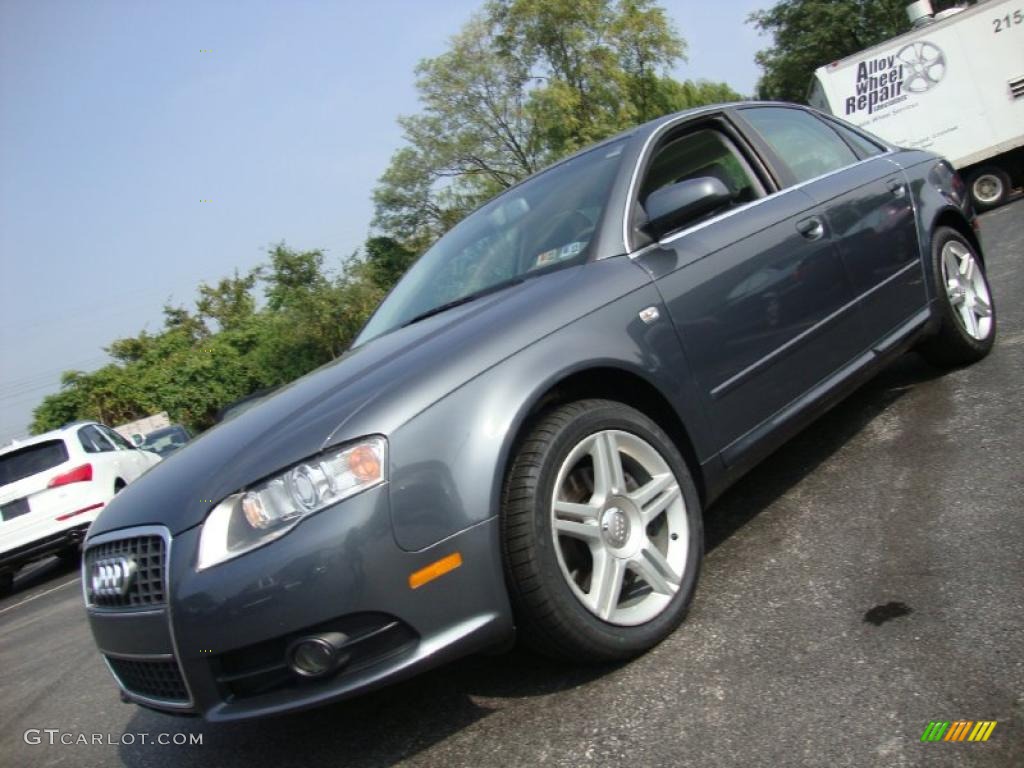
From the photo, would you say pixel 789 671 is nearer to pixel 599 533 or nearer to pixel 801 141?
pixel 599 533

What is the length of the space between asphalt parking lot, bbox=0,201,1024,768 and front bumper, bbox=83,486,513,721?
1.19 ft

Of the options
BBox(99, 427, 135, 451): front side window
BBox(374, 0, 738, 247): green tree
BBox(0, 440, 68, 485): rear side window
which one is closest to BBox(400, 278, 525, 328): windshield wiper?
BBox(0, 440, 68, 485): rear side window

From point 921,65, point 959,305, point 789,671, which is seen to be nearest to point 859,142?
point 959,305

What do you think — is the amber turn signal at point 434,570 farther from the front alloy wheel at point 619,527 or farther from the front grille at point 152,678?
the front grille at point 152,678

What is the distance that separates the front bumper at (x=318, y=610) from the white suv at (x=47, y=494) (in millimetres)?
7226

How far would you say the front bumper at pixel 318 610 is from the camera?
2.14 m

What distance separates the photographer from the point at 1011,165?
1545cm

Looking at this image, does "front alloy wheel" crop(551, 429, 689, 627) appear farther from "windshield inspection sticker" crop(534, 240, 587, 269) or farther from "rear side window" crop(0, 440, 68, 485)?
"rear side window" crop(0, 440, 68, 485)

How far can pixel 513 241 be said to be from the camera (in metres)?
3.49

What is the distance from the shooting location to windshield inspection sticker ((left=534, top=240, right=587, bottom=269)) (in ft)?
10.2

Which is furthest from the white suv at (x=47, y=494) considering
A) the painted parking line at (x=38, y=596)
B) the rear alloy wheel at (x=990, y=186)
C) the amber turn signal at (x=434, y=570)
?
the rear alloy wheel at (x=990, y=186)

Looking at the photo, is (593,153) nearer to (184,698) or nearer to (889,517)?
(889,517)

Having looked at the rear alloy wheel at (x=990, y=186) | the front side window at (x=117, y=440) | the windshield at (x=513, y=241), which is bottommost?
the rear alloy wheel at (x=990, y=186)

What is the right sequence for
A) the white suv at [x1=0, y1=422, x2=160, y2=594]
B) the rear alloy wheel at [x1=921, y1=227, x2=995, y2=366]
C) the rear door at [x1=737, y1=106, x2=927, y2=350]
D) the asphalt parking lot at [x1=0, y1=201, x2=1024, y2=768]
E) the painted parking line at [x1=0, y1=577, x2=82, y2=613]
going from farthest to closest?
the white suv at [x1=0, y1=422, x2=160, y2=594]
the painted parking line at [x1=0, y1=577, x2=82, y2=613]
the rear alloy wheel at [x1=921, y1=227, x2=995, y2=366]
the rear door at [x1=737, y1=106, x2=927, y2=350]
the asphalt parking lot at [x1=0, y1=201, x2=1024, y2=768]
